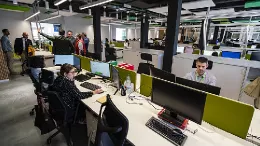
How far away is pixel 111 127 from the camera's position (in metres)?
0.94

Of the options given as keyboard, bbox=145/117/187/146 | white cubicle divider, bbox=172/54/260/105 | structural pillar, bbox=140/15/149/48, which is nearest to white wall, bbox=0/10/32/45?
structural pillar, bbox=140/15/149/48

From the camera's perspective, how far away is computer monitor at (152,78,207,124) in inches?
48.4

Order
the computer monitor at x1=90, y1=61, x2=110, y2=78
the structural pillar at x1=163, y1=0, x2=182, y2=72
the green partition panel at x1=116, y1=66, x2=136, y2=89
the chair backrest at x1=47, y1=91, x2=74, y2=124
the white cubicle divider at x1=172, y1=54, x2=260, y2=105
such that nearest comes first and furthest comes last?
the chair backrest at x1=47, y1=91, x2=74, y2=124, the green partition panel at x1=116, y1=66, x2=136, y2=89, the computer monitor at x1=90, y1=61, x2=110, y2=78, the white cubicle divider at x1=172, y1=54, x2=260, y2=105, the structural pillar at x1=163, y1=0, x2=182, y2=72

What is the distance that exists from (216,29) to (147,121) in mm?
11434

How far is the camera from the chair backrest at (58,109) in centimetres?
170

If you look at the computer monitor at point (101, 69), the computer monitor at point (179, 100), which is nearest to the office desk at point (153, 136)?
the computer monitor at point (179, 100)

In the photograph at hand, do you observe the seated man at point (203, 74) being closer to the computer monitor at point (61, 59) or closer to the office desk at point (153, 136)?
the office desk at point (153, 136)

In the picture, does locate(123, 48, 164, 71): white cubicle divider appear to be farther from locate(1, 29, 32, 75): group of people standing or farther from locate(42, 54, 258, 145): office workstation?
locate(1, 29, 32, 75): group of people standing

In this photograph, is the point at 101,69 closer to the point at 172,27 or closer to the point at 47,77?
the point at 47,77

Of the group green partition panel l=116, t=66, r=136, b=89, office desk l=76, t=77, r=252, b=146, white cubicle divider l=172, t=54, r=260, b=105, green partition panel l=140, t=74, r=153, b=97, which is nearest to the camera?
office desk l=76, t=77, r=252, b=146

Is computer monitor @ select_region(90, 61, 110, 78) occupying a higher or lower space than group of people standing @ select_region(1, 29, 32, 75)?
lower

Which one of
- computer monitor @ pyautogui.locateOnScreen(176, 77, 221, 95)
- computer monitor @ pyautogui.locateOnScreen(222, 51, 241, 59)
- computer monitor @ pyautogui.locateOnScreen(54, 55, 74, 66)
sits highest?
computer monitor @ pyautogui.locateOnScreen(222, 51, 241, 59)

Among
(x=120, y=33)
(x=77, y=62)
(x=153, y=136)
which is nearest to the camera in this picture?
(x=153, y=136)

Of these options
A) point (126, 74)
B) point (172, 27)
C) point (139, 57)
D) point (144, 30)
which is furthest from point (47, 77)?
point (144, 30)
